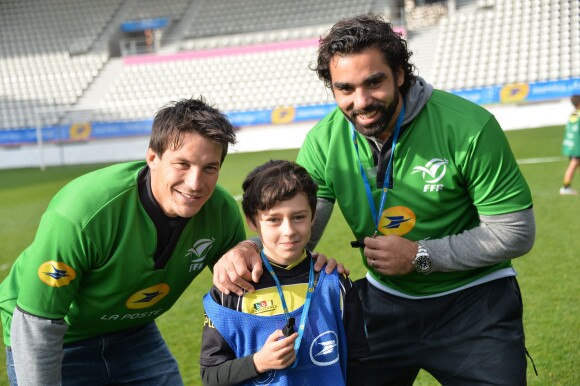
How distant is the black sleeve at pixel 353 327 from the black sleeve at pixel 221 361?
402mm

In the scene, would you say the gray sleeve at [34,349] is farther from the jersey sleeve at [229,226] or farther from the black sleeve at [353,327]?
the black sleeve at [353,327]

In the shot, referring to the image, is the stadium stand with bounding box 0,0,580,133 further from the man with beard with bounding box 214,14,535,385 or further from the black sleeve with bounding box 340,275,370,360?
the black sleeve with bounding box 340,275,370,360

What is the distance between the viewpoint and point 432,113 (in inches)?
112

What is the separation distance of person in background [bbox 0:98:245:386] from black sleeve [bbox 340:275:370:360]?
0.70 metres

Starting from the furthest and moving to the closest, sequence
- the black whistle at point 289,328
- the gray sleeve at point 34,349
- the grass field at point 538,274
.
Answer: the grass field at point 538,274, the gray sleeve at point 34,349, the black whistle at point 289,328

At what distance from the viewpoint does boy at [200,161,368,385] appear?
250 cm

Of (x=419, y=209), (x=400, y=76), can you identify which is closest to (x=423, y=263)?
(x=419, y=209)

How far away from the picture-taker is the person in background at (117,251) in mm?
2574

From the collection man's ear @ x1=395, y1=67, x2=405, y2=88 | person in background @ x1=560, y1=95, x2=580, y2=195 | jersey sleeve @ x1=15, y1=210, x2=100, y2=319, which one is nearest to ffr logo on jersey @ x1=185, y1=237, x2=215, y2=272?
jersey sleeve @ x1=15, y1=210, x2=100, y2=319

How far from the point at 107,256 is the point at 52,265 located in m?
0.24

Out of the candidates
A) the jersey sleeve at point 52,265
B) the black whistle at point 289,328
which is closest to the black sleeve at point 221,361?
the black whistle at point 289,328

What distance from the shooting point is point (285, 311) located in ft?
8.31

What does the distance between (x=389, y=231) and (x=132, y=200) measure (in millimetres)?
1080

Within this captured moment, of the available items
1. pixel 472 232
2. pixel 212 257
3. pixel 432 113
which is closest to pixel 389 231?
pixel 472 232
